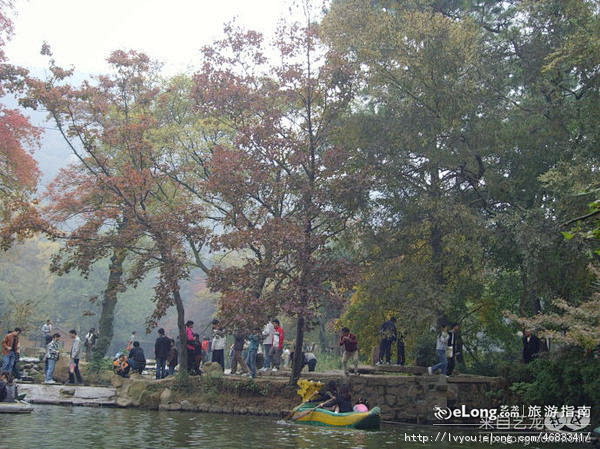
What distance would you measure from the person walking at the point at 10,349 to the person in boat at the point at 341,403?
1079cm

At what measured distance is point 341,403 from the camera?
60.1ft

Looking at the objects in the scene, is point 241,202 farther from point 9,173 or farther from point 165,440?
point 9,173

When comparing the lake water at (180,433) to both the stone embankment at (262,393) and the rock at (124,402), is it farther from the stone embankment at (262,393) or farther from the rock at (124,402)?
the rock at (124,402)

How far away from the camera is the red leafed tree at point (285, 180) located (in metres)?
21.0

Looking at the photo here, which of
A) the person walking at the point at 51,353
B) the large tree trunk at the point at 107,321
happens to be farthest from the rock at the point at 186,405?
the large tree trunk at the point at 107,321

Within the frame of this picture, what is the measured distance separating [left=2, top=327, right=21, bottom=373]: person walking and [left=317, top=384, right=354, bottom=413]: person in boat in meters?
10.8

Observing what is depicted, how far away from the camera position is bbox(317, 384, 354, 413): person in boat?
1828 cm

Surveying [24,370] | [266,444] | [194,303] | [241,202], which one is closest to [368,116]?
[241,202]

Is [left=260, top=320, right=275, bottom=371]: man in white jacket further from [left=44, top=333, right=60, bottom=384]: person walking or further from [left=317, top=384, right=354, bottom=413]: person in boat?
[left=44, top=333, right=60, bottom=384]: person walking

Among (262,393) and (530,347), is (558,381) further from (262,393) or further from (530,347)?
(262,393)

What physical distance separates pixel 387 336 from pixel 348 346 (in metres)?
2.07

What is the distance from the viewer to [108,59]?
25.7 m

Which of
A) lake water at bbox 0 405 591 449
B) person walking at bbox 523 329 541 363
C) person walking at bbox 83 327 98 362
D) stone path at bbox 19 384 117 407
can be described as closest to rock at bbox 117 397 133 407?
stone path at bbox 19 384 117 407

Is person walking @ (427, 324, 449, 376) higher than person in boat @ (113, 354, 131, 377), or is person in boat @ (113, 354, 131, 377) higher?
person walking @ (427, 324, 449, 376)
